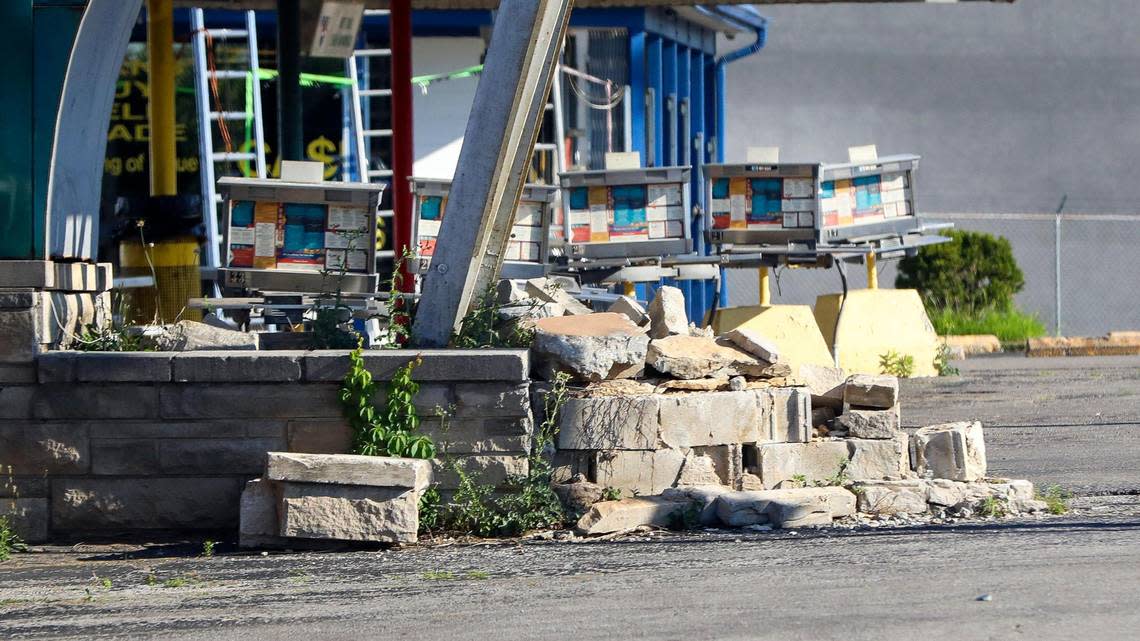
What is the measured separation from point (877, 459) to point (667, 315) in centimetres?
153

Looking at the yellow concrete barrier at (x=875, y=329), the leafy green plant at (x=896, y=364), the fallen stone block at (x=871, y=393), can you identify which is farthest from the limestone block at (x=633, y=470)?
the leafy green plant at (x=896, y=364)

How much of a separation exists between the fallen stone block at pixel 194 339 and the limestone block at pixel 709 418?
8.03ft

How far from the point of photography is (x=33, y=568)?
7.44m

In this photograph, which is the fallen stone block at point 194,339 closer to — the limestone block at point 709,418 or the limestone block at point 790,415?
the limestone block at point 709,418

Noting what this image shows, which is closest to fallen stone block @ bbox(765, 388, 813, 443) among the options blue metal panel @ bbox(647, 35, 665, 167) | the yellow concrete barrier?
the yellow concrete barrier

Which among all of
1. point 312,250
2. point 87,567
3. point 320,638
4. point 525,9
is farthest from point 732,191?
point 320,638

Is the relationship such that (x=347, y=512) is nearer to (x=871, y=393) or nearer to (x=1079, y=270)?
(x=871, y=393)

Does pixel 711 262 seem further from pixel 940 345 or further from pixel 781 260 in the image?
pixel 940 345

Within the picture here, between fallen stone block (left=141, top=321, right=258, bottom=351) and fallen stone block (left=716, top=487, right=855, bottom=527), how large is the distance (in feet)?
9.55

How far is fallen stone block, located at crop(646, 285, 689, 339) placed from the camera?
9.14 metres

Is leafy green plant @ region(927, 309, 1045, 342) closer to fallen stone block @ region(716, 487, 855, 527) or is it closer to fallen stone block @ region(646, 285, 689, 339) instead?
fallen stone block @ region(646, 285, 689, 339)

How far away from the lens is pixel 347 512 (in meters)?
7.50

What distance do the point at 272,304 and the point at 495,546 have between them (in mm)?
3583

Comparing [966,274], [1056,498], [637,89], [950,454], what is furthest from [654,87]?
[1056,498]
